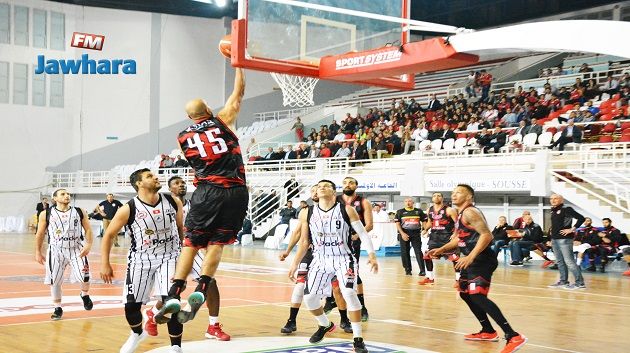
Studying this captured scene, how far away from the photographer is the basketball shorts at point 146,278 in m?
7.61

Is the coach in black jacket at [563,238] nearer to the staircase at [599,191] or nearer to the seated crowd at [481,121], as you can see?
the staircase at [599,191]

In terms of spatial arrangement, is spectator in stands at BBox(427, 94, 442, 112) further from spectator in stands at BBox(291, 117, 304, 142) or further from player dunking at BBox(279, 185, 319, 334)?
player dunking at BBox(279, 185, 319, 334)

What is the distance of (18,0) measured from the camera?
39.7 m

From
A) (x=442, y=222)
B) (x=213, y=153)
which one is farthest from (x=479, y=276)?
(x=442, y=222)

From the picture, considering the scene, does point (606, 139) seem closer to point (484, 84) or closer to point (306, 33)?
point (484, 84)

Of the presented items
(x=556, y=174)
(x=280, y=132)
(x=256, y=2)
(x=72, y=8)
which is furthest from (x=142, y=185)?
(x=72, y=8)

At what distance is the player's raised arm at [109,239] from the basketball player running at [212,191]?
0.81 metres

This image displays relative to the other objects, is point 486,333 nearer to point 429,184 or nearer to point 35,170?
point 429,184

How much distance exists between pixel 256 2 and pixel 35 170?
31666 mm

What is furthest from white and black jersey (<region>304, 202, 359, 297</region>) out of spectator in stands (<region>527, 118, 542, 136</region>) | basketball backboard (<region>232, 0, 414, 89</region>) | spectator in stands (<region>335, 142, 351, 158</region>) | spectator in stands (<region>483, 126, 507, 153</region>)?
Result: spectator in stands (<region>335, 142, 351, 158</region>)

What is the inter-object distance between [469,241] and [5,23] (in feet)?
116

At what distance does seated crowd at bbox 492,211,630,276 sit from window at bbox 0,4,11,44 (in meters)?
27.8

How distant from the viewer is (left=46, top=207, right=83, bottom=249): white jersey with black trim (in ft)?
36.2

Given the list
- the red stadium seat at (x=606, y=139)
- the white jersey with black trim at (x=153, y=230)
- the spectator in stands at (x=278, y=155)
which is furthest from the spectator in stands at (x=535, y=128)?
the white jersey with black trim at (x=153, y=230)
